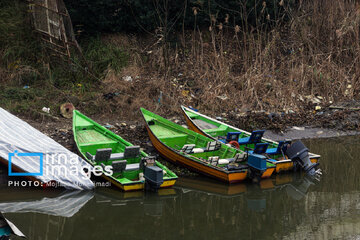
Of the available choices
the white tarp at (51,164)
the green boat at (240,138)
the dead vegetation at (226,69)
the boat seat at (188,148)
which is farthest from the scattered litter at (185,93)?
the white tarp at (51,164)

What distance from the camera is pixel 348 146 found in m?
11.3

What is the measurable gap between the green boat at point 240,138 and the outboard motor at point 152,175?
1.88 meters

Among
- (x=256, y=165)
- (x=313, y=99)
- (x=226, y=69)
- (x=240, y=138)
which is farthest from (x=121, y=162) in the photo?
(x=313, y=99)

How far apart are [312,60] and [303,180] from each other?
607cm

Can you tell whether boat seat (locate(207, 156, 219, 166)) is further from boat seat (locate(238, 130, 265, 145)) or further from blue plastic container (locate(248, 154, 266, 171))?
boat seat (locate(238, 130, 265, 145))

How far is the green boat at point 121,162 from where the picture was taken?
8.08 metres

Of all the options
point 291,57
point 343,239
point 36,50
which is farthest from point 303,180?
point 36,50

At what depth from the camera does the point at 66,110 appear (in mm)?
11359

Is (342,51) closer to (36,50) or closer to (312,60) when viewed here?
(312,60)

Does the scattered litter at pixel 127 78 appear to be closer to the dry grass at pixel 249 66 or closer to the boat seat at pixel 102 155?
the dry grass at pixel 249 66

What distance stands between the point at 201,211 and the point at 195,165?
1.24 m

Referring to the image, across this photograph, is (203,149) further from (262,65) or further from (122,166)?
(262,65)

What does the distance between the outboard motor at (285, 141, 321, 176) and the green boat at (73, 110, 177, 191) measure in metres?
2.33

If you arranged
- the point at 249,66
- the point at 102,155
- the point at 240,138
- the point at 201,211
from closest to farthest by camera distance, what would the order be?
the point at 201,211 → the point at 102,155 → the point at 240,138 → the point at 249,66
